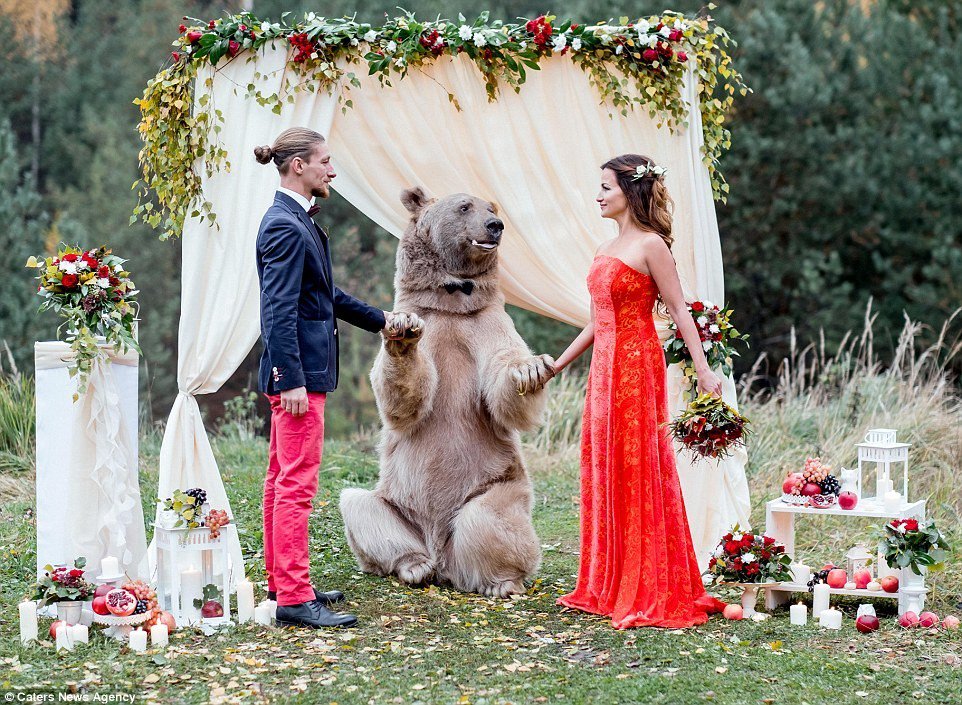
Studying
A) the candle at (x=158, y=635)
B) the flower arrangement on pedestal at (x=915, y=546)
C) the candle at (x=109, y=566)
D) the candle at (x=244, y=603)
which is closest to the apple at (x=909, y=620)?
the flower arrangement on pedestal at (x=915, y=546)

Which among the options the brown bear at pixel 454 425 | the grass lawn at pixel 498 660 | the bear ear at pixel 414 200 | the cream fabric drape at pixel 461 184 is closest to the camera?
the grass lawn at pixel 498 660

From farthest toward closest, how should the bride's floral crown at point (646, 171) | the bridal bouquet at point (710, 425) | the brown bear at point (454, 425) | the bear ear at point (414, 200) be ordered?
the bear ear at point (414, 200), the brown bear at point (454, 425), the bride's floral crown at point (646, 171), the bridal bouquet at point (710, 425)

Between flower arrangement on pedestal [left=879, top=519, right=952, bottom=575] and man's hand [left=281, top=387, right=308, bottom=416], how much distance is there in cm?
215

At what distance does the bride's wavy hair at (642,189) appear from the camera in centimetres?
385

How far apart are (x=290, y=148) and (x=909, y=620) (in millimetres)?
2756

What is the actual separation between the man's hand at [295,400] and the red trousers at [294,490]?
0.07 metres

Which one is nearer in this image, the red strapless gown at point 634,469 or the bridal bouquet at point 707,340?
the red strapless gown at point 634,469

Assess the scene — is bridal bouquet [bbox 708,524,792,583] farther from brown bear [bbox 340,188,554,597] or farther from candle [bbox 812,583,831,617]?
brown bear [bbox 340,188,554,597]

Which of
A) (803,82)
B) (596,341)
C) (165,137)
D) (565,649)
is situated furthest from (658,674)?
(803,82)

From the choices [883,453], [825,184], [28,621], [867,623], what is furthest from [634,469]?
[825,184]

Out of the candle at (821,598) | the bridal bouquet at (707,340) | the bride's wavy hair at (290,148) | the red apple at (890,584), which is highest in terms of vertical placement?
the bride's wavy hair at (290,148)

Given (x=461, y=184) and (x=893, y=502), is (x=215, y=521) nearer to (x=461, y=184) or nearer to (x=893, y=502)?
(x=461, y=184)

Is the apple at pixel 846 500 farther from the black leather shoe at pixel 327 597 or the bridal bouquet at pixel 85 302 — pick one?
the bridal bouquet at pixel 85 302

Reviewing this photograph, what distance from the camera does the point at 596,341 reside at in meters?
3.96
